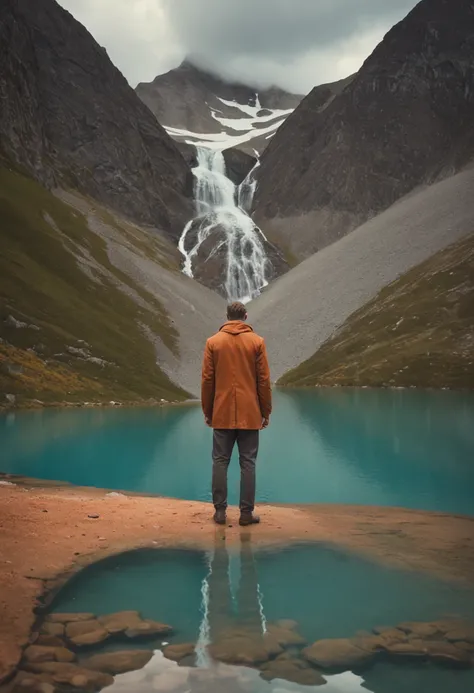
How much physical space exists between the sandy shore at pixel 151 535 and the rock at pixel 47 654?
5.1 inches

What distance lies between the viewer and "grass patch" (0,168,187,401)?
228 feet

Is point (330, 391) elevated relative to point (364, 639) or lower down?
elevated

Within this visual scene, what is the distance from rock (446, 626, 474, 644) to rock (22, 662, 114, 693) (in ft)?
12.7

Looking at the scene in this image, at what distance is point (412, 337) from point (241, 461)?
277 ft

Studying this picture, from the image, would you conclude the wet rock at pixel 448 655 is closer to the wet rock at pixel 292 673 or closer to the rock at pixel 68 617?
the wet rock at pixel 292 673

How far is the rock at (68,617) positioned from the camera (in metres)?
7.85

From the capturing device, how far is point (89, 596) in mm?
8883

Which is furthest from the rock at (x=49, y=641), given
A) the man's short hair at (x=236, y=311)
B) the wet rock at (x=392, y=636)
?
the man's short hair at (x=236, y=311)

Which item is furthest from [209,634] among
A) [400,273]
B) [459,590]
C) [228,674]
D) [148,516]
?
[400,273]

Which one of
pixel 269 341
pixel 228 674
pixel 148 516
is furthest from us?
pixel 269 341

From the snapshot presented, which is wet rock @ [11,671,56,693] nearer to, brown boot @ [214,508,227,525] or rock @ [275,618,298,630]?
rock @ [275,618,298,630]

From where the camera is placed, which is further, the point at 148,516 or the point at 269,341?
the point at 269,341

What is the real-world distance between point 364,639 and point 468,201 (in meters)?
130

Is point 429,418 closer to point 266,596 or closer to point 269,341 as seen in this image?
point 266,596
